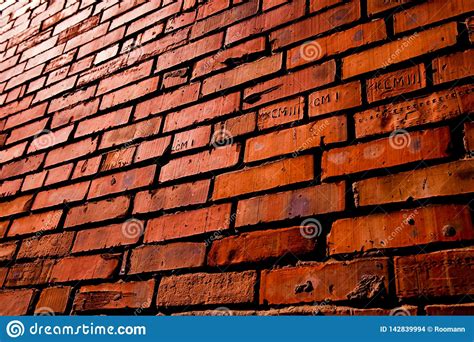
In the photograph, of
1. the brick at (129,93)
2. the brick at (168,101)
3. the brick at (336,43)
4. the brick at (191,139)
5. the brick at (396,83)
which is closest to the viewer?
the brick at (396,83)

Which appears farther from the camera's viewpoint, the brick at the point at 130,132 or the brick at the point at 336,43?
the brick at the point at 130,132

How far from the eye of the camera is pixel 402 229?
2.63 ft

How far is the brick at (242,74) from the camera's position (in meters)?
1.21

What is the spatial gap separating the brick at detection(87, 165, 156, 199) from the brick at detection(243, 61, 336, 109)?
0.40 metres

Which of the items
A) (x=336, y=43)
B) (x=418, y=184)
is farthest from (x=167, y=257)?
(x=336, y=43)

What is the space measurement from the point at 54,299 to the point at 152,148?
1.89 ft

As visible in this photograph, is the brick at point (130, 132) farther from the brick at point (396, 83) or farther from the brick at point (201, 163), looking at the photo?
the brick at point (396, 83)

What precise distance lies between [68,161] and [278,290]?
1023 mm

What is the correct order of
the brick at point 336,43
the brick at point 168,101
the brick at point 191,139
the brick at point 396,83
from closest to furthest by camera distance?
the brick at point 396,83
the brick at point 336,43
the brick at point 191,139
the brick at point 168,101

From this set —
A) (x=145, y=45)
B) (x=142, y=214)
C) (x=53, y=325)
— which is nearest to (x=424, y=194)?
(x=142, y=214)

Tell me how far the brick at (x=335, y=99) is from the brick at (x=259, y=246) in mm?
349

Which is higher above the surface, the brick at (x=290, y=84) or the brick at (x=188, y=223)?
the brick at (x=290, y=84)

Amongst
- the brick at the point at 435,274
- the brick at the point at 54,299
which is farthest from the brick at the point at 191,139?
the brick at the point at 435,274

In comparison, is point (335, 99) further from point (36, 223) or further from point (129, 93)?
point (36, 223)
